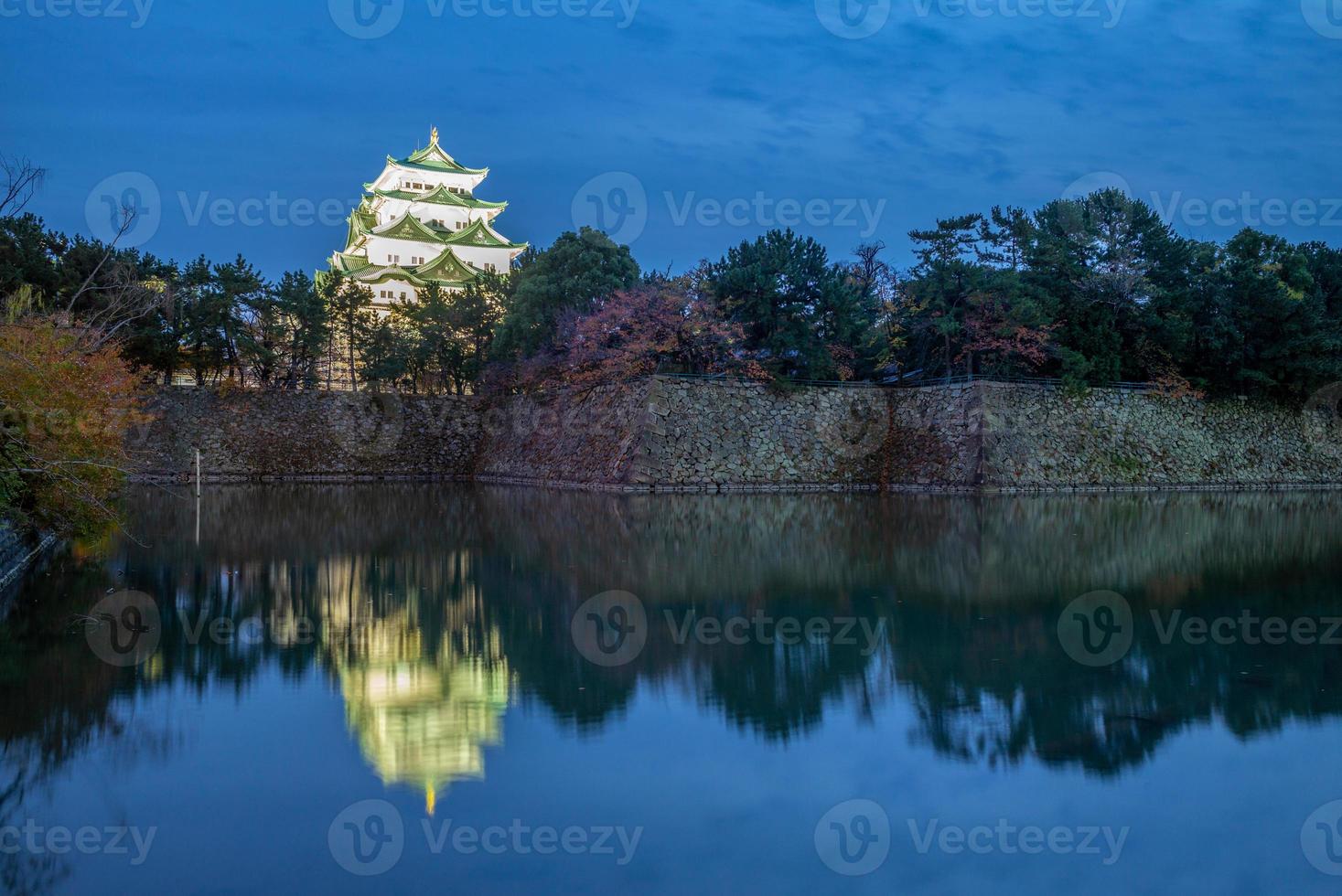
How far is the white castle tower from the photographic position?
40.7m

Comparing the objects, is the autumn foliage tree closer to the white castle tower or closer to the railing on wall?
the railing on wall

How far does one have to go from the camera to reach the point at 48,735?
5.49m

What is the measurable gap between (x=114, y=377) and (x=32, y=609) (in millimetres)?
9335

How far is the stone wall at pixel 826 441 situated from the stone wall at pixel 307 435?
54 mm
